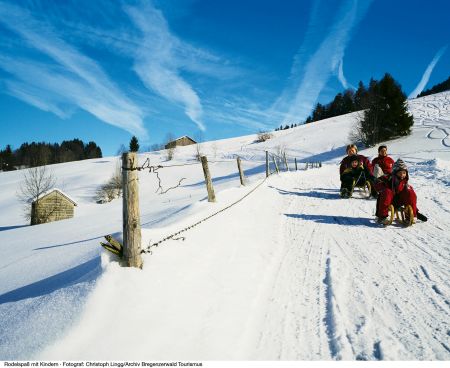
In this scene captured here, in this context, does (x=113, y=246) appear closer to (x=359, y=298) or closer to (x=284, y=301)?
(x=284, y=301)

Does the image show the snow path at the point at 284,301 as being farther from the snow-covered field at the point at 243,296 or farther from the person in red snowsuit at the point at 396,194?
the person in red snowsuit at the point at 396,194

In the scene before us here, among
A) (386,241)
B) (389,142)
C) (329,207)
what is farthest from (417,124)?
(386,241)

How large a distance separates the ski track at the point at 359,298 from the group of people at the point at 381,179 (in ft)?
2.10

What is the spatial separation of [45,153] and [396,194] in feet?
332

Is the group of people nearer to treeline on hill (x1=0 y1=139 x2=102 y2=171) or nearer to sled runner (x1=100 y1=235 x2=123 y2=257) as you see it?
sled runner (x1=100 y1=235 x2=123 y2=257)

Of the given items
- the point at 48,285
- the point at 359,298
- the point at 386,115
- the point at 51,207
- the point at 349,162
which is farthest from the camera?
the point at 386,115

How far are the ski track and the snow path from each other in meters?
0.01

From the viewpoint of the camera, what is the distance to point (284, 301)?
3.13m

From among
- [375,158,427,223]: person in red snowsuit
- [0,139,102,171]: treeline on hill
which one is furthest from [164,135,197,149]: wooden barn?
[375,158,427,223]: person in red snowsuit

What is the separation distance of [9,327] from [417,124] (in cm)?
5059

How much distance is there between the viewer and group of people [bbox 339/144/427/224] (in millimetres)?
5887

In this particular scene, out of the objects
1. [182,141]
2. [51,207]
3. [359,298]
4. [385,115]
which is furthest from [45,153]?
[359,298]

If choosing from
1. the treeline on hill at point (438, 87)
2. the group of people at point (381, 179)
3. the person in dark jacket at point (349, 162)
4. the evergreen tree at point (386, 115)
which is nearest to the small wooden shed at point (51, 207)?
the person in dark jacket at point (349, 162)

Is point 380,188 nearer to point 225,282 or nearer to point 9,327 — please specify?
point 225,282
